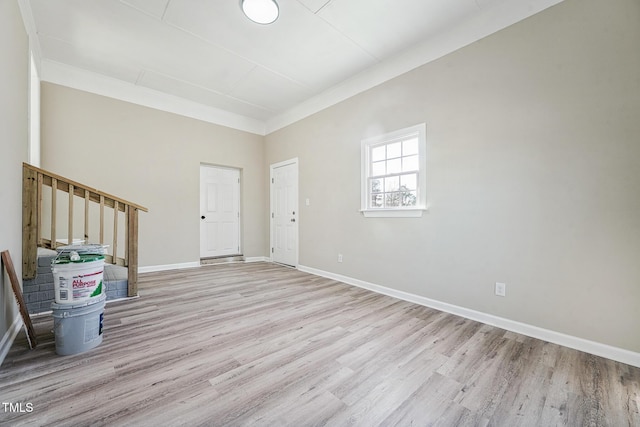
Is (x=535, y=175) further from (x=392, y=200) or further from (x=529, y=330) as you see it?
(x=392, y=200)

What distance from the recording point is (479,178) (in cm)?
259

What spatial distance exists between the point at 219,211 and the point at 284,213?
140 centimetres

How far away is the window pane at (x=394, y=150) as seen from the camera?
3332 millimetres

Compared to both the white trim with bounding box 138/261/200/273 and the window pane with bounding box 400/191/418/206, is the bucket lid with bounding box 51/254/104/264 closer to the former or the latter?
the white trim with bounding box 138/261/200/273

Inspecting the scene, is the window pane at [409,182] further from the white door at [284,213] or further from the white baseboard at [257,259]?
the white baseboard at [257,259]

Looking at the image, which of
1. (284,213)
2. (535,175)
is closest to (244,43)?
(284,213)

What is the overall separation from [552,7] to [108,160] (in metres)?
5.73

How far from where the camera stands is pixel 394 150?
339 cm

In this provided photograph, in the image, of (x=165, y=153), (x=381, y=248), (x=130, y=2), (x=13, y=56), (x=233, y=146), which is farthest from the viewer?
(x=233, y=146)

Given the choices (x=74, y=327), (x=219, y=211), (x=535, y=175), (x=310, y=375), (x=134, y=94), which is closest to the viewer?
(x=310, y=375)

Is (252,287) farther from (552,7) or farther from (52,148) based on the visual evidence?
(552,7)

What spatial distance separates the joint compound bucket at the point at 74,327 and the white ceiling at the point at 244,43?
2.84 m

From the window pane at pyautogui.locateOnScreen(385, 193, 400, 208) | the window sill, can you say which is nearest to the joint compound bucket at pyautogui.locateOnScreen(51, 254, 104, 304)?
the window sill

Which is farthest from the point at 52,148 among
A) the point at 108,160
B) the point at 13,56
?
the point at 13,56
